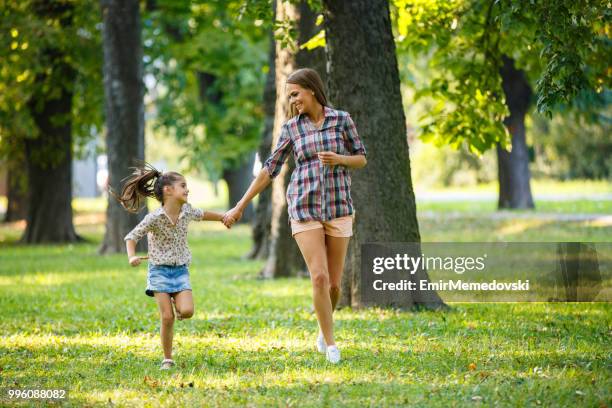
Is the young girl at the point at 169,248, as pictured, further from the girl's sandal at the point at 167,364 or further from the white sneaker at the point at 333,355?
the white sneaker at the point at 333,355

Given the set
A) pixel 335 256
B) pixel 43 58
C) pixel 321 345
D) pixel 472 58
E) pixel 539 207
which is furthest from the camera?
pixel 539 207

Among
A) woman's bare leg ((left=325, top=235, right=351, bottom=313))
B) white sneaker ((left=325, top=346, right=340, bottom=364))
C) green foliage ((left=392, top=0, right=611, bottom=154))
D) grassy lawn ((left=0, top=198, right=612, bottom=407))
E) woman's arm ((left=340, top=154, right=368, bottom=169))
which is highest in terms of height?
green foliage ((left=392, top=0, right=611, bottom=154))

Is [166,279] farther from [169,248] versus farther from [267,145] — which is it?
[267,145]

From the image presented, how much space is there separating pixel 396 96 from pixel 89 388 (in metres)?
4.95

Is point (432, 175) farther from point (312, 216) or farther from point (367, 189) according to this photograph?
point (312, 216)

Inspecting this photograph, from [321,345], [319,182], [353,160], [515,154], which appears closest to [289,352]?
[321,345]

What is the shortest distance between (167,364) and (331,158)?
6.78 ft

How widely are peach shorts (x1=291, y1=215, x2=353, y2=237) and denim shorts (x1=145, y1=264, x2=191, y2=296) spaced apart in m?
0.96

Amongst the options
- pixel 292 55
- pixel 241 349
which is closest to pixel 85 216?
pixel 292 55

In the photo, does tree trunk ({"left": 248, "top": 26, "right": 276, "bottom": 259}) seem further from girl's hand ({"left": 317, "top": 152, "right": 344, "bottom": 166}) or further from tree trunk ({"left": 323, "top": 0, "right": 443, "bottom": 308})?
girl's hand ({"left": 317, "top": 152, "right": 344, "bottom": 166})

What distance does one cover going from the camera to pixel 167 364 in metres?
7.43

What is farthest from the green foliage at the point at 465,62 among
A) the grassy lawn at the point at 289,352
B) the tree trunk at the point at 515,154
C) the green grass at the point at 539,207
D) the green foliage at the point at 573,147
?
the green foliage at the point at 573,147

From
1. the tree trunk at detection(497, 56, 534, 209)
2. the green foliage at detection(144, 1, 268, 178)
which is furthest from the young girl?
the tree trunk at detection(497, 56, 534, 209)

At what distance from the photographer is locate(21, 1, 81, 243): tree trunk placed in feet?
81.5
